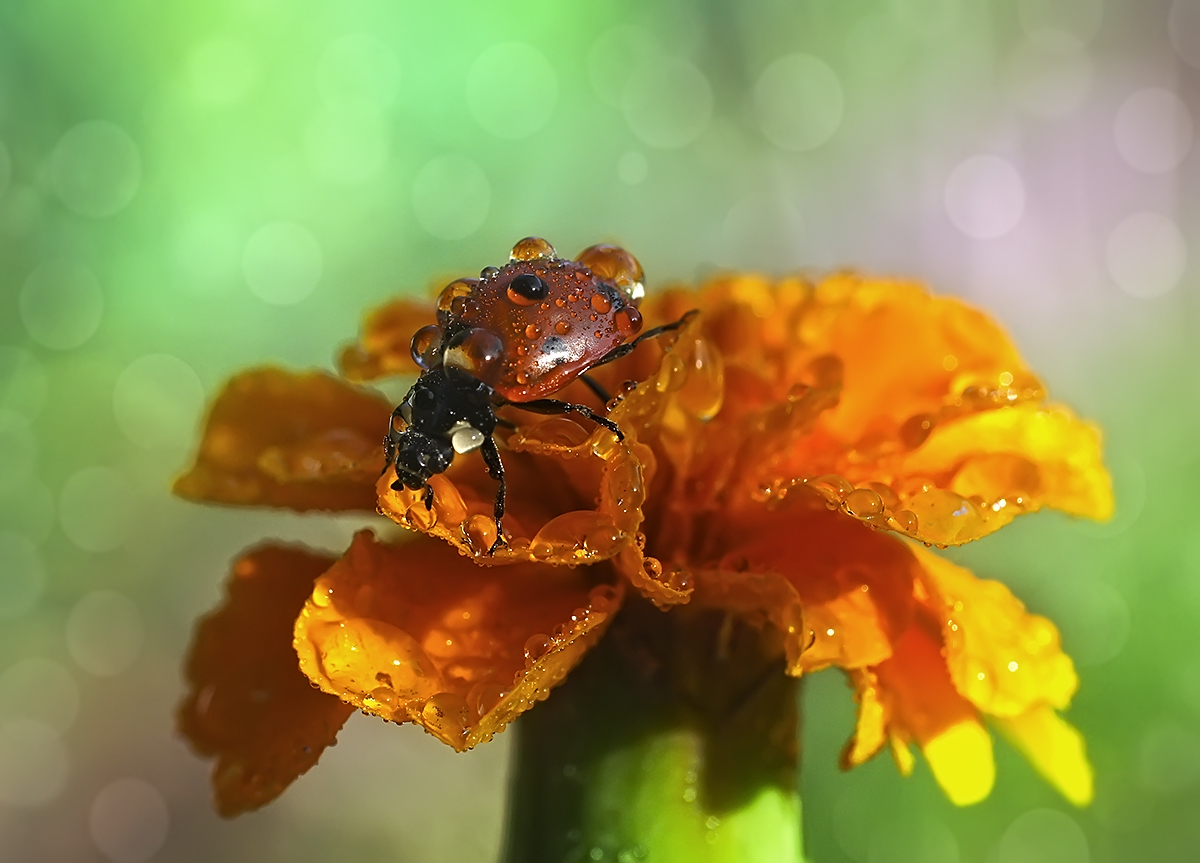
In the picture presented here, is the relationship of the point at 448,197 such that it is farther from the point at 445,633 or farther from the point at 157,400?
the point at 445,633

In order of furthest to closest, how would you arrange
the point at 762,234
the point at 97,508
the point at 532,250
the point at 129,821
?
the point at 762,234 → the point at 97,508 → the point at 129,821 → the point at 532,250

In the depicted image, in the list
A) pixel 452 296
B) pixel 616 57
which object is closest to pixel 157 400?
pixel 616 57

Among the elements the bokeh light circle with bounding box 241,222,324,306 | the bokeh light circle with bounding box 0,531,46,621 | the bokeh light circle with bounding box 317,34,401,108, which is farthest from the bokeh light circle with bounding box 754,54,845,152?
the bokeh light circle with bounding box 0,531,46,621

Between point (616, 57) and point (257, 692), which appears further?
point (616, 57)

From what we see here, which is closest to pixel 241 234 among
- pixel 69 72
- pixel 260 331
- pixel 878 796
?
pixel 260 331

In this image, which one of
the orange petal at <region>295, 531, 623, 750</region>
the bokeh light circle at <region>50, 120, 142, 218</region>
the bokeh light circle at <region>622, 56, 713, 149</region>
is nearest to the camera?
the orange petal at <region>295, 531, 623, 750</region>

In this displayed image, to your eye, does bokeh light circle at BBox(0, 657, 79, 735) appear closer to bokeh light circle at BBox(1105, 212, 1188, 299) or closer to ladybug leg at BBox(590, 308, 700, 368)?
ladybug leg at BBox(590, 308, 700, 368)
